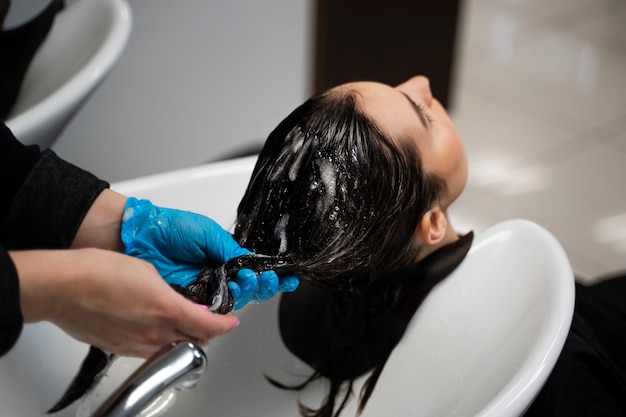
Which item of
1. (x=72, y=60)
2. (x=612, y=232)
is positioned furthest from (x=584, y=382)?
(x=612, y=232)

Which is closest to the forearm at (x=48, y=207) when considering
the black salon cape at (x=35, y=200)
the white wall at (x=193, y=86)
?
the black salon cape at (x=35, y=200)

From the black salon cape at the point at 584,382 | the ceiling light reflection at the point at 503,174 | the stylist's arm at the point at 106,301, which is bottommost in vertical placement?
the ceiling light reflection at the point at 503,174

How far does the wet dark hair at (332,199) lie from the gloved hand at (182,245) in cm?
3

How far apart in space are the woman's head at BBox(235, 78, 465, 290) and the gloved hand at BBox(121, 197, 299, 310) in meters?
0.06

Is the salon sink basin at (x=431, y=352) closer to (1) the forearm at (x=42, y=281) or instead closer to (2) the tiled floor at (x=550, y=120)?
(1) the forearm at (x=42, y=281)

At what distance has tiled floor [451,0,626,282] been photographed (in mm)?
2396

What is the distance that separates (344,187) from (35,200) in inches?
15.1

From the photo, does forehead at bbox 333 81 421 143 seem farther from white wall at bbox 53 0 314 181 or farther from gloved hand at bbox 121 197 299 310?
white wall at bbox 53 0 314 181

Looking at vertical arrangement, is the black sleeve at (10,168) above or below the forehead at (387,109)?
below

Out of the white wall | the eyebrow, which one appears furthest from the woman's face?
the white wall

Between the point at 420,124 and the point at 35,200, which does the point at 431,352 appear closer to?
the point at 420,124

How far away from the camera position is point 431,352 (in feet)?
3.56

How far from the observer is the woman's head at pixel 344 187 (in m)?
0.98

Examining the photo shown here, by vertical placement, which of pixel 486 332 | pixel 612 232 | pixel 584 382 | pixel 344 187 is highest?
pixel 344 187
